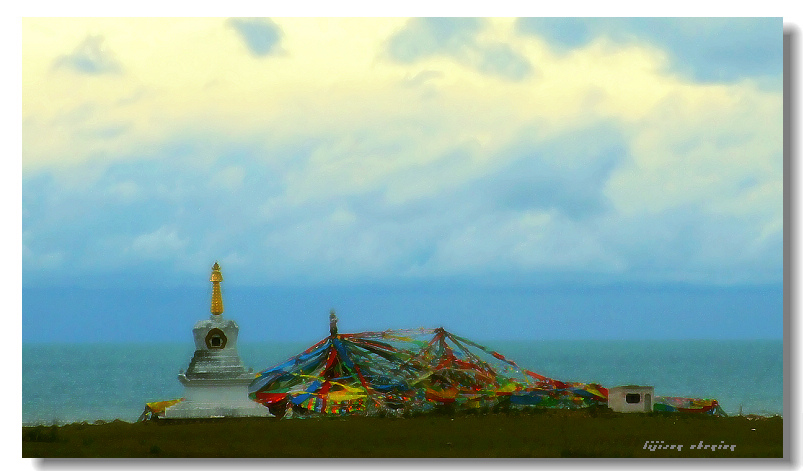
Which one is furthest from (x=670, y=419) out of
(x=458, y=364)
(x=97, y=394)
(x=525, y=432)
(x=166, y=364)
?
(x=166, y=364)

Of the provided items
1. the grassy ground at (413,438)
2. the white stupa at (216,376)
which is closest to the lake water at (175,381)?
the white stupa at (216,376)

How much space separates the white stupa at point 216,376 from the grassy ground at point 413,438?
77 cm

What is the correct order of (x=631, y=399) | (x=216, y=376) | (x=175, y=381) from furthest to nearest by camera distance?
(x=175, y=381) → (x=631, y=399) → (x=216, y=376)

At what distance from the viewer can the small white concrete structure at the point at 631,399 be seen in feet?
104

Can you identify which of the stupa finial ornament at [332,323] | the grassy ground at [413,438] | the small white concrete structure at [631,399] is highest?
the stupa finial ornament at [332,323]

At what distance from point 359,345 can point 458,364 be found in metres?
2.83

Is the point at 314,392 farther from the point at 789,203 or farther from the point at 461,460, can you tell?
the point at 789,203

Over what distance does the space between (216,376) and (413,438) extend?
615 cm

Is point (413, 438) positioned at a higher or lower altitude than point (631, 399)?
lower

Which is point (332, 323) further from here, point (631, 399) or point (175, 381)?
point (175, 381)

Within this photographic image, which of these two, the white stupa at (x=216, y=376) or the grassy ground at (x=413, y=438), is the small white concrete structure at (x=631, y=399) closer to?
the grassy ground at (x=413, y=438)

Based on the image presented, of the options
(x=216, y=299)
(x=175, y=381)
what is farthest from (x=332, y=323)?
(x=175, y=381)

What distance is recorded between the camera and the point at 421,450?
26.2 metres

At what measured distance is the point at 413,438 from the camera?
27.3m
